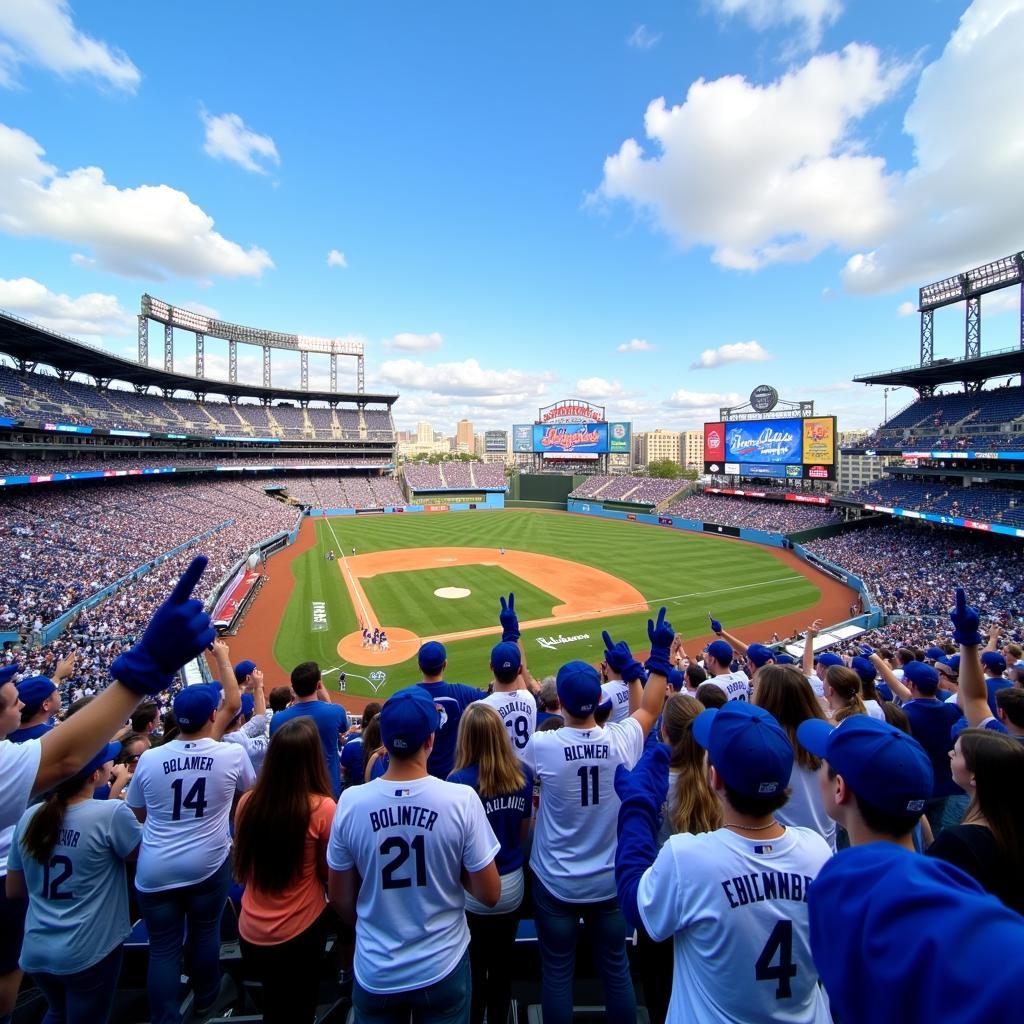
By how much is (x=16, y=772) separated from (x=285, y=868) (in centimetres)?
146

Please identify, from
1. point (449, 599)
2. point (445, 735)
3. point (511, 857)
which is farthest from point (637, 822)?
point (449, 599)

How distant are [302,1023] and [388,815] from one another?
70.1 inches

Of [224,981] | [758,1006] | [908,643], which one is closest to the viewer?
[758,1006]

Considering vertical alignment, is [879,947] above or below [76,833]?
above

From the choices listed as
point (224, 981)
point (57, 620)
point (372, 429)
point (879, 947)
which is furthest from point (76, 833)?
point (372, 429)

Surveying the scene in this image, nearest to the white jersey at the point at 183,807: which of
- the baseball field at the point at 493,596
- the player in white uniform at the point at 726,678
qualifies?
the player in white uniform at the point at 726,678

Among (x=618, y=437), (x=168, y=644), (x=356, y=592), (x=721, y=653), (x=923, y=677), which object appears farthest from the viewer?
(x=618, y=437)

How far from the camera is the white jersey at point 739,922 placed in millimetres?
2127

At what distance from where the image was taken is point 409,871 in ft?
9.25

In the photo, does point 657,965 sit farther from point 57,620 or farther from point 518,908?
point 57,620

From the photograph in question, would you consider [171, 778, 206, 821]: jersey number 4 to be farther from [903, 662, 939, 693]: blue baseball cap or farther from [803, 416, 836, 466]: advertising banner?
[803, 416, 836, 466]: advertising banner

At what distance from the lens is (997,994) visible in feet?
3.06

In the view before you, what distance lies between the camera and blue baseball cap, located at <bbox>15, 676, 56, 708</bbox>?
426 cm

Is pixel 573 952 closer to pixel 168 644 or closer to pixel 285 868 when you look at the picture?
pixel 285 868
